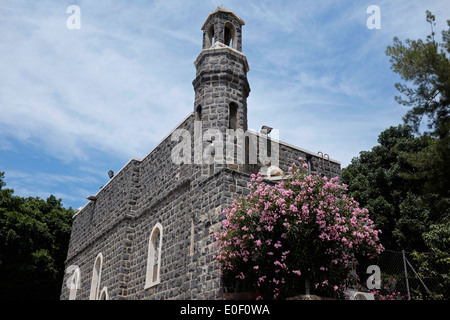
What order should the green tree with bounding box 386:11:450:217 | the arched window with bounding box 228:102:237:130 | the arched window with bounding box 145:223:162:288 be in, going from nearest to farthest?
the green tree with bounding box 386:11:450:217 < the arched window with bounding box 228:102:237:130 < the arched window with bounding box 145:223:162:288

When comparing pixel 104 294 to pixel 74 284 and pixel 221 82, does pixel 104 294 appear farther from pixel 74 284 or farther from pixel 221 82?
pixel 221 82

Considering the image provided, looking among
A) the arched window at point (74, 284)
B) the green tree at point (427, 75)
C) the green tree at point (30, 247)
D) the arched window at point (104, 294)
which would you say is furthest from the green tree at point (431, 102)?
the green tree at point (30, 247)

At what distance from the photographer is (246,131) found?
14031 mm

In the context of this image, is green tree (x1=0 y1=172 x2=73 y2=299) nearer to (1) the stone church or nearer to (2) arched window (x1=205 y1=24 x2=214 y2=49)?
(1) the stone church

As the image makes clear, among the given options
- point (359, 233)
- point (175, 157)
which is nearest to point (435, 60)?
point (359, 233)

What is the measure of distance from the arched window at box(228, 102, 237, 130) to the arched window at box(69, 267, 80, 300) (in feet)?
39.8

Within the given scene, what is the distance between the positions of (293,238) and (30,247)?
70.5 feet

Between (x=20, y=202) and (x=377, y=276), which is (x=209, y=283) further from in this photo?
(x=20, y=202)

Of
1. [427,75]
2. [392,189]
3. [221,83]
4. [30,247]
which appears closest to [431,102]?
[427,75]

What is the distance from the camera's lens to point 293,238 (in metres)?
9.57

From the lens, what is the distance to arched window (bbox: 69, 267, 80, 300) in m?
21.0

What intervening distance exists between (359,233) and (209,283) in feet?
12.6

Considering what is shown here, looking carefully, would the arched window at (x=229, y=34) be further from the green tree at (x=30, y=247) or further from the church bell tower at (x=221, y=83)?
the green tree at (x=30, y=247)

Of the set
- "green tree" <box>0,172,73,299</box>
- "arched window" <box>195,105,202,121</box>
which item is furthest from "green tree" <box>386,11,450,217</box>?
"green tree" <box>0,172,73,299</box>
